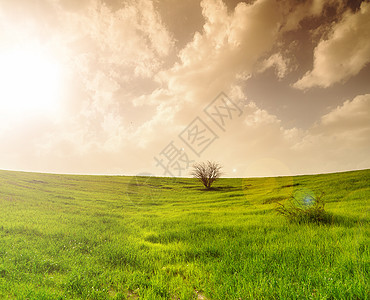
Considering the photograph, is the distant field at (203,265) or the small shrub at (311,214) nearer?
the distant field at (203,265)

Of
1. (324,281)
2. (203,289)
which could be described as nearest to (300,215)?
(324,281)

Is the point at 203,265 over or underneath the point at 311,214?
underneath

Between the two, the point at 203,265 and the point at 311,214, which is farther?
the point at 311,214

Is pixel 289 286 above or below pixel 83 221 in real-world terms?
below

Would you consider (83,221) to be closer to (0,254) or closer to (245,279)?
(0,254)

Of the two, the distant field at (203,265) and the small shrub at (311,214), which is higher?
the small shrub at (311,214)

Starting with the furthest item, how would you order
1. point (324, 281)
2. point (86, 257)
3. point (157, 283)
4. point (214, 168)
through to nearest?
point (214, 168) → point (86, 257) → point (157, 283) → point (324, 281)

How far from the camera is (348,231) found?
7.30 m

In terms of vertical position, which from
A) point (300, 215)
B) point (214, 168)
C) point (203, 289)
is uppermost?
point (214, 168)

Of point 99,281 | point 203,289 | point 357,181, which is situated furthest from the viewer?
point 357,181

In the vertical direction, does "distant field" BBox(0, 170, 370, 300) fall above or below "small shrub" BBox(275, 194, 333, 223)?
below

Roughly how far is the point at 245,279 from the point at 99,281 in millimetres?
3841

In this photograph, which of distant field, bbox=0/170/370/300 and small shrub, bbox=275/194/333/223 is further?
small shrub, bbox=275/194/333/223

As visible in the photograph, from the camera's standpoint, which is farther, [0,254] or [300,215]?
[300,215]
